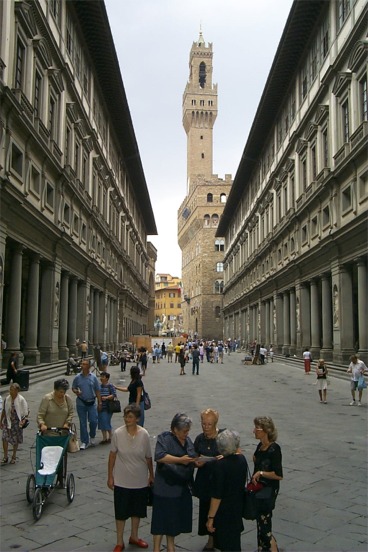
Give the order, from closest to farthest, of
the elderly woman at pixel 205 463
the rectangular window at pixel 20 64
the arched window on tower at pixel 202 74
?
1. the elderly woman at pixel 205 463
2. the rectangular window at pixel 20 64
3. the arched window on tower at pixel 202 74

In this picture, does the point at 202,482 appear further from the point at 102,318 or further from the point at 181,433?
the point at 102,318

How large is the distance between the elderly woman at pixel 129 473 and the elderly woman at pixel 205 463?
583 mm

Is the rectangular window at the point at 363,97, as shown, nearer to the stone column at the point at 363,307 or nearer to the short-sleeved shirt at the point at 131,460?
the stone column at the point at 363,307

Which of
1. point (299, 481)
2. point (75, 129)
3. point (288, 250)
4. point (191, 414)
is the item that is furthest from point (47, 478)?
point (288, 250)

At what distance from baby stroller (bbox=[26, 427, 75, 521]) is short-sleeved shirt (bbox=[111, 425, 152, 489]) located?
1.38 metres

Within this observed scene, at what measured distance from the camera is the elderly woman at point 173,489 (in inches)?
186

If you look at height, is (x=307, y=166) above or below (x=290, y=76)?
below

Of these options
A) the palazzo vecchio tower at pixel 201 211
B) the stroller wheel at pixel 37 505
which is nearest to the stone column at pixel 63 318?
the stroller wheel at pixel 37 505

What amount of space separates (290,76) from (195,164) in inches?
2871

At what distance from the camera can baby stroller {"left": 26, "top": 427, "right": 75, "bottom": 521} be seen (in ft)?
20.0

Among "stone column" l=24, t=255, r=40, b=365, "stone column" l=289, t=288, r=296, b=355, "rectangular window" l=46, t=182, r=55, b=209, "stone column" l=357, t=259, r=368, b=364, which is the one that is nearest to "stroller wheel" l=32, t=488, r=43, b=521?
"stone column" l=24, t=255, r=40, b=365

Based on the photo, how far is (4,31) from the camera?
17.6 m

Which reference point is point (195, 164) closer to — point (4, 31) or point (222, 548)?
point (4, 31)

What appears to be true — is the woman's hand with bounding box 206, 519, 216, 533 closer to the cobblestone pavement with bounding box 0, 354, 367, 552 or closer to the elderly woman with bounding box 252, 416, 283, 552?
the elderly woman with bounding box 252, 416, 283, 552
